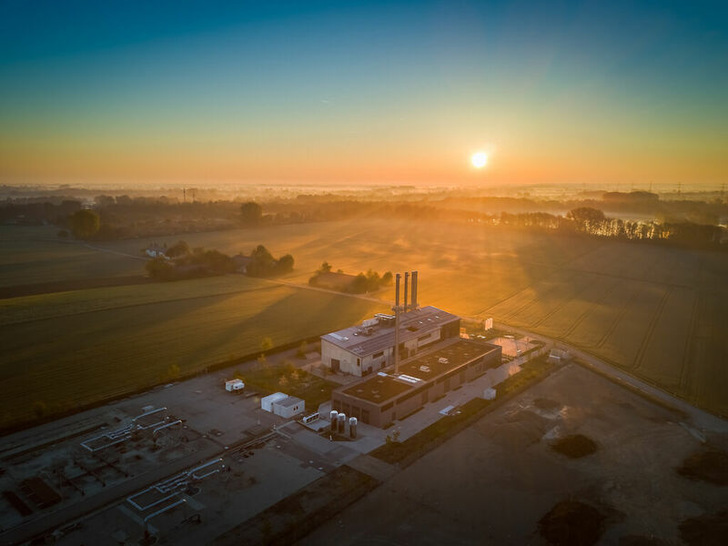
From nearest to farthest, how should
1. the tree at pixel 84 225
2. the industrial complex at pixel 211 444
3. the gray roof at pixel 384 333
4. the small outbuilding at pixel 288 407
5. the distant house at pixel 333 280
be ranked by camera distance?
1. the industrial complex at pixel 211 444
2. the small outbuilding at pixel 288 407
3. the gray roof at pixel 384 333
4. the distant house at pixel 333 280
5. the tree at pixel 84 225

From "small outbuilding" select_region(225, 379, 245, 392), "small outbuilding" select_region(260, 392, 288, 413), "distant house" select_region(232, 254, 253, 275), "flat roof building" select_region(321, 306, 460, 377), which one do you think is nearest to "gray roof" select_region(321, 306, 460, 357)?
"flat roof building" select_region(321, 306, 460, 377)

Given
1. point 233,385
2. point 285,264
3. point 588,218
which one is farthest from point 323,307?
point 588,218

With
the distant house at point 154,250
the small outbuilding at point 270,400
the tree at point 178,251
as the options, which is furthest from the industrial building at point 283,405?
the distant house at point 154,250

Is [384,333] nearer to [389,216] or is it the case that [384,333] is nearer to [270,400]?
[270,400]

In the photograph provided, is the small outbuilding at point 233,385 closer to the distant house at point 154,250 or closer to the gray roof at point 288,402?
the gray roof at point 288,402

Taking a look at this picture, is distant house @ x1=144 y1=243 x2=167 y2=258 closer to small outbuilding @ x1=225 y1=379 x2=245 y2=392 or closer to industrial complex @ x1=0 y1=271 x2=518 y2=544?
industrial complex @ x1=0 y1=271 x2=518 y2=544

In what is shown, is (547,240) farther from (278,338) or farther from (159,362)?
(159,362)

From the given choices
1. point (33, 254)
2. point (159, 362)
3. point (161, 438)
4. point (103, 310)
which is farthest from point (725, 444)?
point (33, 254)
